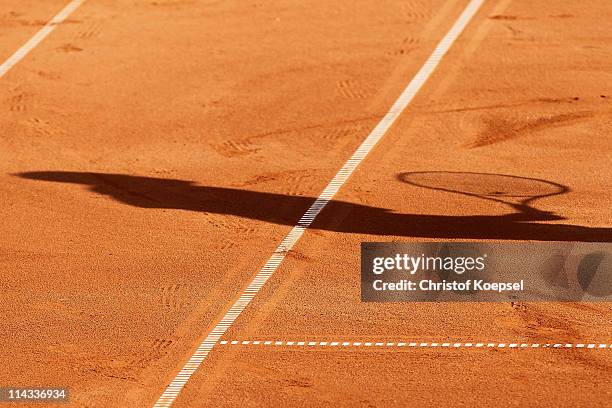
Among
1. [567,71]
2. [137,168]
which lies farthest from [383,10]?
[137,168]

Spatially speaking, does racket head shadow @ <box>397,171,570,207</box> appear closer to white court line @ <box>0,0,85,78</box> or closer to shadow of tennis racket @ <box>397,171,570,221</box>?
shadow of tennis racket @ <box>397,171,570,221</box>

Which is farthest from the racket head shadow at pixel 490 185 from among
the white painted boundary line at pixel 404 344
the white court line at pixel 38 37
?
the white court line at pixel 38 37

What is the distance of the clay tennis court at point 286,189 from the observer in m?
8.22

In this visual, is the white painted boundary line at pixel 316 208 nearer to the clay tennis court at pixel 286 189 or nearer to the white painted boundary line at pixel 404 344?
the clay tennis court at pixel 286 189

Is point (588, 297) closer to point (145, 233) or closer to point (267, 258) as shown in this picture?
point (267, 258)

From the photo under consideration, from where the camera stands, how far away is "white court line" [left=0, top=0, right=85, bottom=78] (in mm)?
14562

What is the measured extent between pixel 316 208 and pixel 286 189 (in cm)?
56

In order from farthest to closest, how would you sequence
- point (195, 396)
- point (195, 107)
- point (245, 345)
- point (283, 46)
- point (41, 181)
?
point (283, 46) < point (195, 107) < point (41, 181) < point (245, 345) < point (195, 396)

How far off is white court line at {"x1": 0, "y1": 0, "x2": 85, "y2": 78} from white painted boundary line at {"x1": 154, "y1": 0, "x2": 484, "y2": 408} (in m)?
5.08

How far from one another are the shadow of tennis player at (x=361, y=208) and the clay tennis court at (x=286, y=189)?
3cm

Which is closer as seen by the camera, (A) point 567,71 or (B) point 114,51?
(A) point 567,71

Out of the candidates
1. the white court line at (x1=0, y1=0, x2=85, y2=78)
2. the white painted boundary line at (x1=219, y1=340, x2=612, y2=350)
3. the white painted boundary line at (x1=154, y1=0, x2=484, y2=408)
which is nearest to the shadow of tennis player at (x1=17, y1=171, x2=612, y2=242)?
the white painted boundary line at (x1=154, y1=0, x2=484, y2=408)

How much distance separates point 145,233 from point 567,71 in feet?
20.0

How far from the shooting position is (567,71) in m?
13.7
